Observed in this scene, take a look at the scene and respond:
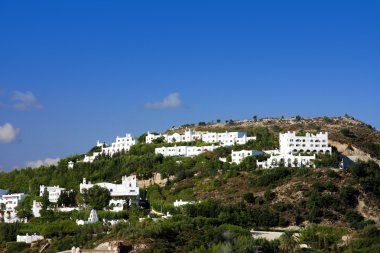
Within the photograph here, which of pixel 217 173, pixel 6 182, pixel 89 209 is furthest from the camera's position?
pixel 6 182

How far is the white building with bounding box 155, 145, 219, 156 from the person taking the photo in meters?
91.4

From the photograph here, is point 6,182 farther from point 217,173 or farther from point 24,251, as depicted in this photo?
point 24,251

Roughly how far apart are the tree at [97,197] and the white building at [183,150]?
16667 mm

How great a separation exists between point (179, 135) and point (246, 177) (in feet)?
74.5

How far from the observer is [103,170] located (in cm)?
9062

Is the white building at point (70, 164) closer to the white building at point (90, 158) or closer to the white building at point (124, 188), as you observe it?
the white building at point (90, 158)

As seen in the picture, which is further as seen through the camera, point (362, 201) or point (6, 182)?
point (6, 182)

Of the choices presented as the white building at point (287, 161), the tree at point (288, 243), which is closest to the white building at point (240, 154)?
the white building at point (287, 161)

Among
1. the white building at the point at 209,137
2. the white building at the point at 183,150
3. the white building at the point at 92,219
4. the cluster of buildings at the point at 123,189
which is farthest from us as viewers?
the white building at the point at 209,137

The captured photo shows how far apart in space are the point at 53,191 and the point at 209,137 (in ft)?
70.0

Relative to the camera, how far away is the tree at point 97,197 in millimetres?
76188

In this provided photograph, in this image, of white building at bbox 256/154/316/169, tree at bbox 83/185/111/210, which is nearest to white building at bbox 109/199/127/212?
tree at bbox 83/185/111/210

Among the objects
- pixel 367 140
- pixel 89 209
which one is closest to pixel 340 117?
pixel 367 140

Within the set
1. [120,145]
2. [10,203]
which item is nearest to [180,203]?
[10,203]
